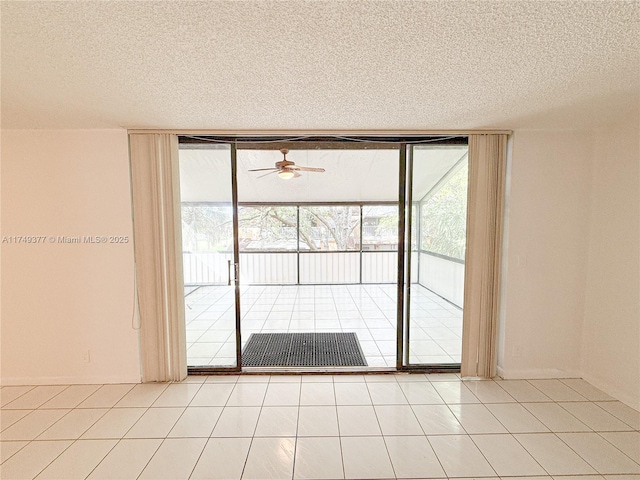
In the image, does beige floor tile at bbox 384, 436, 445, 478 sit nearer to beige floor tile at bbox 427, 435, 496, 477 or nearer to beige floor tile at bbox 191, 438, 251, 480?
beige floor tile at bbox 427, 435, 496, 477

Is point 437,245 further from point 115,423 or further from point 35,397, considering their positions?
point 35,397

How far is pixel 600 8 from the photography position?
1.10 meters

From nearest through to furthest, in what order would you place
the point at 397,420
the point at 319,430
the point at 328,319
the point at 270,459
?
the point at 270,459 → the point at 319,430 → the point at 397,420 → the point at 328,319

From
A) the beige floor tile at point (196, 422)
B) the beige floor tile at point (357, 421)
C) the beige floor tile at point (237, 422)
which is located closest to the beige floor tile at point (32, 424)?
the beige floor tile at point (196, 422)

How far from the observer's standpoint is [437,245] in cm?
382

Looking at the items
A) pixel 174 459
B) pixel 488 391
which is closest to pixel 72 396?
pixel 174 459

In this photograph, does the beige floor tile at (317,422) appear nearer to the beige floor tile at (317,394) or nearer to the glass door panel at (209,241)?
the beige floor tile at (317,394)

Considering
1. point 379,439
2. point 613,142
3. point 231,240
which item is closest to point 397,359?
point 379,439

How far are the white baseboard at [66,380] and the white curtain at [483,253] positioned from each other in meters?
3.08

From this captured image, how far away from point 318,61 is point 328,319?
3.68m

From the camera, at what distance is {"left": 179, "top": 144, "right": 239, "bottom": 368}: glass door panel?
282 cm

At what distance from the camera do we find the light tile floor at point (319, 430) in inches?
68.1

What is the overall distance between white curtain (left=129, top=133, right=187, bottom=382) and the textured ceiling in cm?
33

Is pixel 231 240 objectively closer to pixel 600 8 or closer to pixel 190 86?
pixel 190 86
